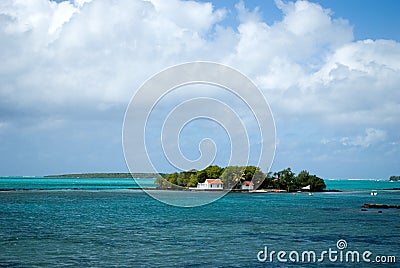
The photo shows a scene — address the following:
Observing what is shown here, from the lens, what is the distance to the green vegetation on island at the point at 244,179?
479 feet

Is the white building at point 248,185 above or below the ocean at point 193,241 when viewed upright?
above

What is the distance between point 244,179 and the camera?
14950 centimetres

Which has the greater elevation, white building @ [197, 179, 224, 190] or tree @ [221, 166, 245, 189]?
tree @ [221, 166, 245, 189]

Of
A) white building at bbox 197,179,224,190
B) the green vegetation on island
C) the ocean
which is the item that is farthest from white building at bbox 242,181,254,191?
the ocean

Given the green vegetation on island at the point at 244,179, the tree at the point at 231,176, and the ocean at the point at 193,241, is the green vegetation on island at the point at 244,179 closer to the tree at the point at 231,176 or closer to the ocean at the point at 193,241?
the tree at the point at 231,176

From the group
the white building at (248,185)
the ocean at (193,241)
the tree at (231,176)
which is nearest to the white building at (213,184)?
the tree at (231,176)

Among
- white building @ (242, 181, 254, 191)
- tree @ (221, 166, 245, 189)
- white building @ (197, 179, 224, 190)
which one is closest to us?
white building @ (197, 179, 224, 190)

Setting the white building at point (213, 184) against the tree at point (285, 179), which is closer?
the white building at point (213, 184)

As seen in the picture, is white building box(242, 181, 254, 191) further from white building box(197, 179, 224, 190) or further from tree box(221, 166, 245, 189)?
white building box(197, 179, 224, 190)

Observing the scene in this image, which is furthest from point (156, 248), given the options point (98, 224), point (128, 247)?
point (98, 224)

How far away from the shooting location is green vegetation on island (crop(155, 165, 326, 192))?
145875 mm

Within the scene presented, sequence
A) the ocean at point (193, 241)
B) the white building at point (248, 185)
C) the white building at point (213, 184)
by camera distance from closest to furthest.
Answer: the ocean at point (193, 241) → the white building at point (213, 184) → the white building at point (248, 185)

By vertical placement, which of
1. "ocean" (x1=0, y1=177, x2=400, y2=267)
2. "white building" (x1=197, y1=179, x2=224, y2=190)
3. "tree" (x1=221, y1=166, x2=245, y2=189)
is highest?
"tree" (x1=221, y1=166, x2=245, y2=189)

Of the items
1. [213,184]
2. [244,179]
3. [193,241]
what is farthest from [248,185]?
[193,241]
